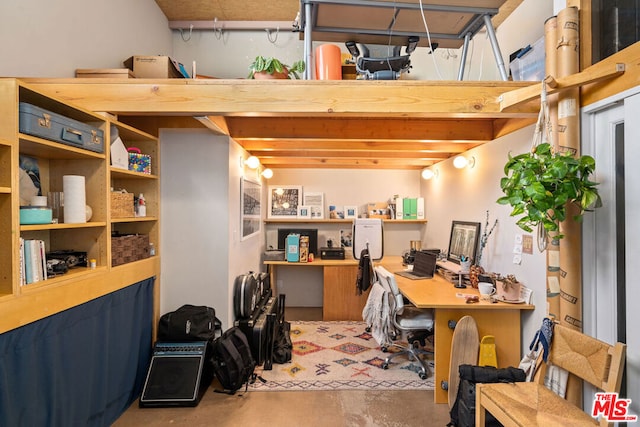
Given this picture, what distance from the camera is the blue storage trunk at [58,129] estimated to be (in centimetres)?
161

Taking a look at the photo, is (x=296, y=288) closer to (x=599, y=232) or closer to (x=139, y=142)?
(x=139, y=142)

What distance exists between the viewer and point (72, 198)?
1965 mm

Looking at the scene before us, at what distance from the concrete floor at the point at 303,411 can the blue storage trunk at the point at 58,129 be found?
1.92m

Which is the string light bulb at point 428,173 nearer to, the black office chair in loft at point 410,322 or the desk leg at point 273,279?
the black office chair in loft at point 410,322

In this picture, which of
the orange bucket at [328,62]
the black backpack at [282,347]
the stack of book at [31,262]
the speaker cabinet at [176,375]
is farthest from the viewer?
the black backpack at [282,347]

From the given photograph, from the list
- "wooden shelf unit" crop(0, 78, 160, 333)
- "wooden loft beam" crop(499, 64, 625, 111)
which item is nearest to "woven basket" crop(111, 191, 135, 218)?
"wooden shelf unit" crop(0, 78, 160, 333)

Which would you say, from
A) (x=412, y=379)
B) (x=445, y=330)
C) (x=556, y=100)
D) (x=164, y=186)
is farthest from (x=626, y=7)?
(x=164, y=186)

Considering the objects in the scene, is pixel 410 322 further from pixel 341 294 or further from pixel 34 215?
pixel 34 215

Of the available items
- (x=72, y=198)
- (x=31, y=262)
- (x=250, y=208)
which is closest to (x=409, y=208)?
(x=250, y=208)

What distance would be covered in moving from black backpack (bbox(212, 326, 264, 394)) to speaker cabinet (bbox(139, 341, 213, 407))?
0.13 meters

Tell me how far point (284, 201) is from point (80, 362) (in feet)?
11.0

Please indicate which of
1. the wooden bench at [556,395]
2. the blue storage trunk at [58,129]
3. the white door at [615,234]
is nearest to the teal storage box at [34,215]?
the blue storage trunk at [58,129]

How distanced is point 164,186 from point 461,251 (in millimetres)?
3063

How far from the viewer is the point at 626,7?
1.72 metres
